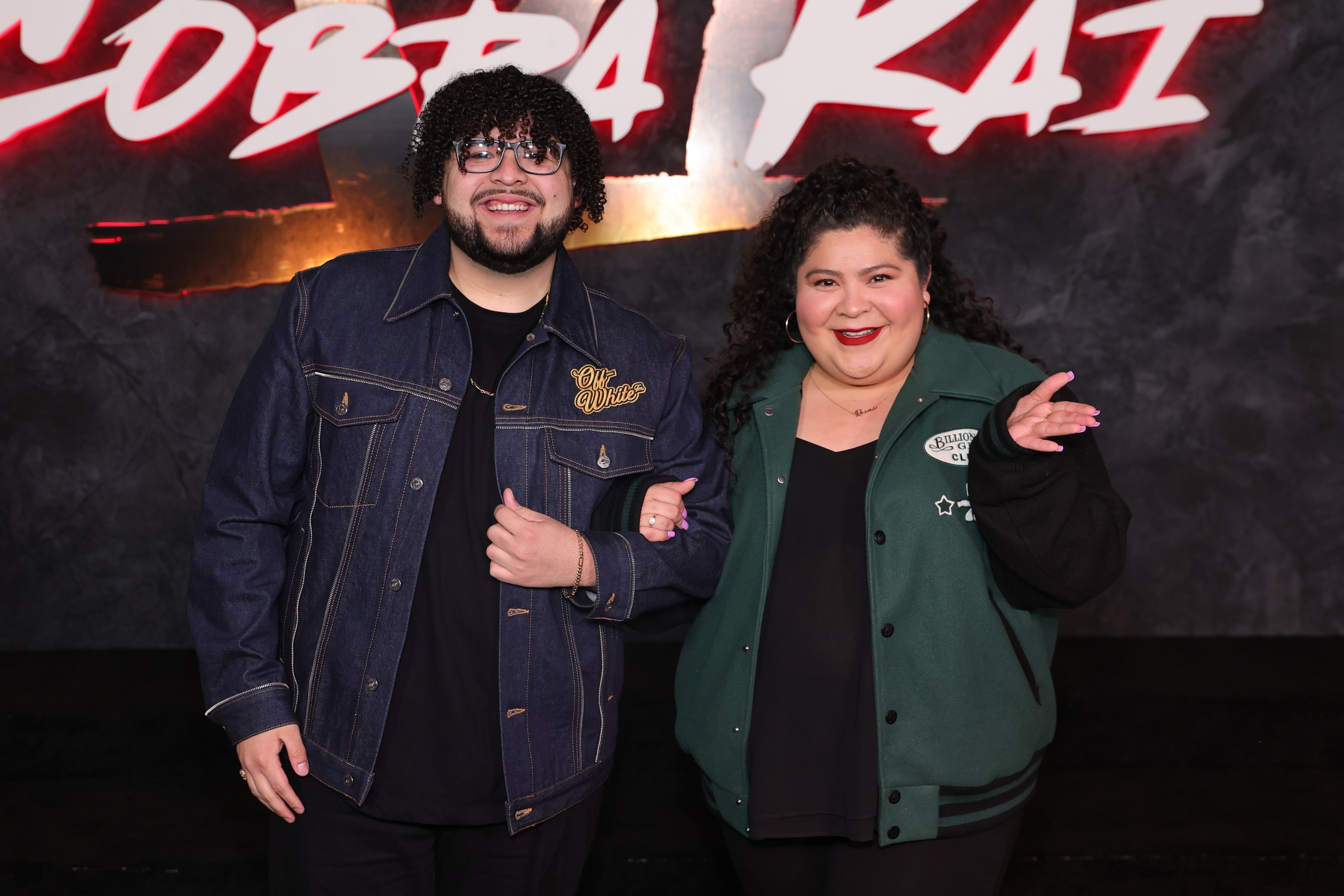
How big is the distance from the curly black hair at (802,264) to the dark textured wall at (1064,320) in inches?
73.9

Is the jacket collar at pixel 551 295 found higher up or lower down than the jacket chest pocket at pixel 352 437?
higher up

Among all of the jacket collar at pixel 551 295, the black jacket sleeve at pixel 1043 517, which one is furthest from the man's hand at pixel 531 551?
the black jacket sleeve at pixel 1043 517

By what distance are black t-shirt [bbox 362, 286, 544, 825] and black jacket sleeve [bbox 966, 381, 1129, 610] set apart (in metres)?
0.82

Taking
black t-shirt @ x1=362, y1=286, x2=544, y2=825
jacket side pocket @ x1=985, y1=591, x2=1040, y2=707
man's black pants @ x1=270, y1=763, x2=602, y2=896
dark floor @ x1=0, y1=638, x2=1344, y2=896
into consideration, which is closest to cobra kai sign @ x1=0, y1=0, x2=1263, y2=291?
dark floor @ x1=0, y1=638, x2=1344, y2=896

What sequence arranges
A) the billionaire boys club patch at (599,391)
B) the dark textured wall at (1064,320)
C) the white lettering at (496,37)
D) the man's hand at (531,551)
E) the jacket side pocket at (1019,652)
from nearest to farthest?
the man's hand at (531,551)
the jacket side pocket at (1019,652)
the billionaire boys club patch at (599,391)
the white lettering at (496,37)
the dark textured wall at (1064,320)

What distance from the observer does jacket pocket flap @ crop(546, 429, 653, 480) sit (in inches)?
70.2

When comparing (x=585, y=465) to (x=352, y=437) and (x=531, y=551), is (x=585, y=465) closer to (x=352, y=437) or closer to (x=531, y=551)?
(x=531, y=551)

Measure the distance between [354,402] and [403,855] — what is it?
77cm

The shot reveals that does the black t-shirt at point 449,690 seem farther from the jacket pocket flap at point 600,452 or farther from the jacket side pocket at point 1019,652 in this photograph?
the jacket side pocket at point 1019,652

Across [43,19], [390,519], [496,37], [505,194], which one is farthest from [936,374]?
[43,19]

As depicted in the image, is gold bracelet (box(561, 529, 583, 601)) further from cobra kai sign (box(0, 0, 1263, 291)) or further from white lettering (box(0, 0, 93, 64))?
white lettering (box(0, 0, 93, 64))

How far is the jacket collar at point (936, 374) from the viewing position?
1.78m

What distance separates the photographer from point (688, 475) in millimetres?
1861

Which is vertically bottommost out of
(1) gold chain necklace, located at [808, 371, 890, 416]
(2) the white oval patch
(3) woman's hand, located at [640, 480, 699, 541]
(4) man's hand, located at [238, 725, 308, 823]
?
(4) man's hand, located at [238, 725, 308, 823]
